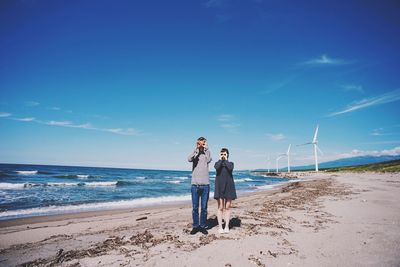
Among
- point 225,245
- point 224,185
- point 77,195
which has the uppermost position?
point 224,185

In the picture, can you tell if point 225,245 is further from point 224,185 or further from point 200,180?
point 200,180

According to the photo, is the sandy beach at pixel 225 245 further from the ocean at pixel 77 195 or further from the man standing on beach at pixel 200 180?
the ocean at pixel 77 195

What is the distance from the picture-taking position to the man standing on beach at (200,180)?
699 centimetres

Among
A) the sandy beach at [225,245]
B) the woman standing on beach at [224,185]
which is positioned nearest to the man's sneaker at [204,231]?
the sandy beach at [225,245]

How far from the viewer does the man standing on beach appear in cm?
699

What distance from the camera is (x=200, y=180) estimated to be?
22.9 ft

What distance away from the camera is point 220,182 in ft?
23.2

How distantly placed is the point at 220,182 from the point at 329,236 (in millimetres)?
3368

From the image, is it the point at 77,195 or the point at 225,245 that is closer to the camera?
the point at 225,245

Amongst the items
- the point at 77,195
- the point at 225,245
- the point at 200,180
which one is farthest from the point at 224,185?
the point at 77,195

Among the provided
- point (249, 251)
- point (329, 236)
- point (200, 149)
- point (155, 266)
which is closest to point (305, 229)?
point (329, 236)

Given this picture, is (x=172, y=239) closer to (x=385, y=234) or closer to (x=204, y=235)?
(x=204, y=235)

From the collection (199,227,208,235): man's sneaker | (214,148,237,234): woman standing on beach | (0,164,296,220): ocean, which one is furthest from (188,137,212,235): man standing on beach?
(0,164,296,220): ocean

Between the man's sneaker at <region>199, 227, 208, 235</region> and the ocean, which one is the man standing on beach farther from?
the ocean
